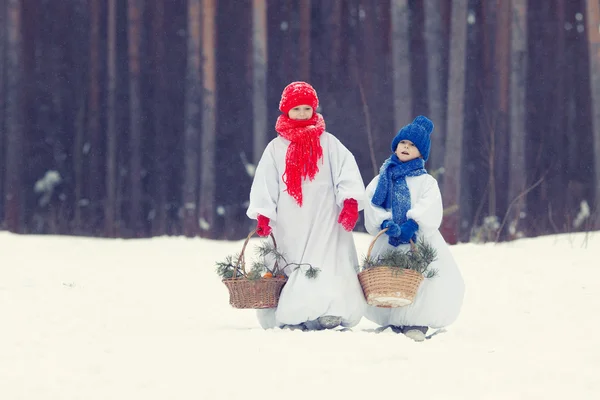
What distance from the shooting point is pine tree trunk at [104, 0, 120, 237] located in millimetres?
11000

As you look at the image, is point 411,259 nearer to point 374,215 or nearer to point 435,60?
point 374,215

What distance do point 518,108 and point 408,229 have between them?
5686 millimetres

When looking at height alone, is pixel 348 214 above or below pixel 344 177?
below

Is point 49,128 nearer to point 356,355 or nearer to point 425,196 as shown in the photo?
point 425,196

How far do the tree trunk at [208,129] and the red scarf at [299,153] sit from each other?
5267mm

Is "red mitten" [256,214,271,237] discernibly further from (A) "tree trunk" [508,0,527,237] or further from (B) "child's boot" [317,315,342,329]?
(A) "tree trunk" [508,0,527,237]

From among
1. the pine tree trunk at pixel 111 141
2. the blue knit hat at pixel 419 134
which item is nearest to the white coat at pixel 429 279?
the blue knit hat at pixel 419 134

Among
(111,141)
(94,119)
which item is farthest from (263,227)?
(94,119)

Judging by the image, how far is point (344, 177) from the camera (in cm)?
551

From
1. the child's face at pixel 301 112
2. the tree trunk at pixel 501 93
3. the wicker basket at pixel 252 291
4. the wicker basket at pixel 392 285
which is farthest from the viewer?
the tree trunk at pixel 501 93

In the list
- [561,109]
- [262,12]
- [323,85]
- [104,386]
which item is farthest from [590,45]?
[104,386]

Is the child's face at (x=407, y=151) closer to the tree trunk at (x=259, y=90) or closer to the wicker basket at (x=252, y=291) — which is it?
the wicker basket at (x=252, y=291)

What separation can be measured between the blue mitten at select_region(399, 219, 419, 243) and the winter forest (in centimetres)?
521

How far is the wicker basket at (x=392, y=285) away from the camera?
16.8 feet
